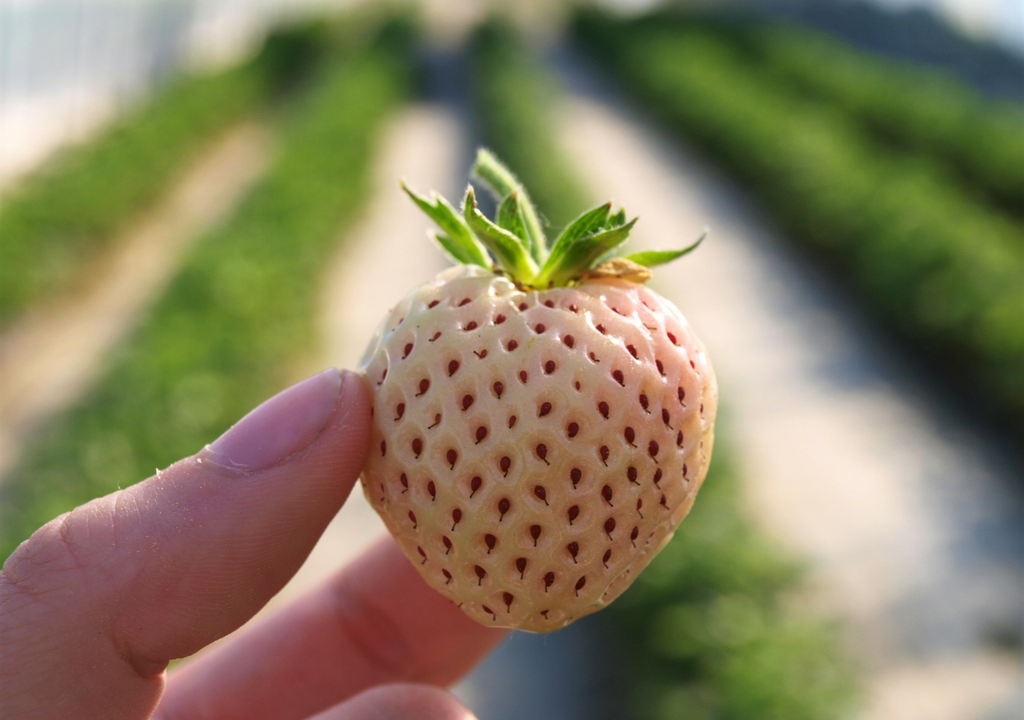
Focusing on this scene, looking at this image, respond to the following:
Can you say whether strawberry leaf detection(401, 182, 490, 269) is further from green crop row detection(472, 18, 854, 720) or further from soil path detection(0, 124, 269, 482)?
soil path detection(0, 124, 269, 482)

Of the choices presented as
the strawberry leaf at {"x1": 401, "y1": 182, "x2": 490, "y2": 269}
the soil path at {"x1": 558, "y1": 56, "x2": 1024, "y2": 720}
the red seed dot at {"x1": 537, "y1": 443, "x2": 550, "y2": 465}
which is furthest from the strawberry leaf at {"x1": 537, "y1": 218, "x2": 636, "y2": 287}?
the soil path at {"x1": 558, "y1": 56, "x2": 1024, "y2": 720}

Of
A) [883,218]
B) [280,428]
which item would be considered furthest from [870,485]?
[280,428]

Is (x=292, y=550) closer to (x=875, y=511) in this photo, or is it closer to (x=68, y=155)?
(x=875, y=511)

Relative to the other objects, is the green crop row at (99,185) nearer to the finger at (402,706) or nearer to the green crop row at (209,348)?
the green crop row at (209,348)

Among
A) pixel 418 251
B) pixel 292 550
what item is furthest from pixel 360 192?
pixel 292 550

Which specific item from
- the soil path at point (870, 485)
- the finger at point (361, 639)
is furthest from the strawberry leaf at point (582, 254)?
the soil path at point (870, 485)

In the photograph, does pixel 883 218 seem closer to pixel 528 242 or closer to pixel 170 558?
pixel 528 242
